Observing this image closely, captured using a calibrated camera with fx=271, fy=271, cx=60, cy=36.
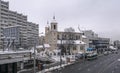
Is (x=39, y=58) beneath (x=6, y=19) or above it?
beneath

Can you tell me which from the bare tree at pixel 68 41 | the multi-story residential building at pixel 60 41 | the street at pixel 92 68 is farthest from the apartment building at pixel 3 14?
the street at pixel 92 68

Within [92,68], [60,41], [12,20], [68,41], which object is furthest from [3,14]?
[92,68]

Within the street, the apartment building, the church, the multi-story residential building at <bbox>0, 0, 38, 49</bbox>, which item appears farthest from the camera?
the multi-story residential building at <bbox>0, 0, 38, 49</bbox>

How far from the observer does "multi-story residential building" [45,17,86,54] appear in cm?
12775

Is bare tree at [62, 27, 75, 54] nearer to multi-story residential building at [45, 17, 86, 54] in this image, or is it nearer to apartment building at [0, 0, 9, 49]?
multi-story residential building at [45, 17, 86, 54]

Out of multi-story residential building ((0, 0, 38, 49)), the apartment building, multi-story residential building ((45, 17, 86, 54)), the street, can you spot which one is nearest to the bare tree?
multi-story residential building ((45, 17, 86, 54))

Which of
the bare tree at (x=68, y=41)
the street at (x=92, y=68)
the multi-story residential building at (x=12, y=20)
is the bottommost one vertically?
the street at (x=92, y=68)

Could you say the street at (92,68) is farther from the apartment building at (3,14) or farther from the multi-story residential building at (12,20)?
→ the apartment building at (3,14)

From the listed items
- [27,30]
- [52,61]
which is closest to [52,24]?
[52,61]

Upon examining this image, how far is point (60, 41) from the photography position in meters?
131

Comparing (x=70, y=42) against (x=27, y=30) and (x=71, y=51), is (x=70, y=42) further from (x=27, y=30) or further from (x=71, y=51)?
(x=27, y=30)

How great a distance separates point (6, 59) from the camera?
3638cm

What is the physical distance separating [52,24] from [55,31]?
420cm

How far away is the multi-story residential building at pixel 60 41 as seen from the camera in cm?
12775
